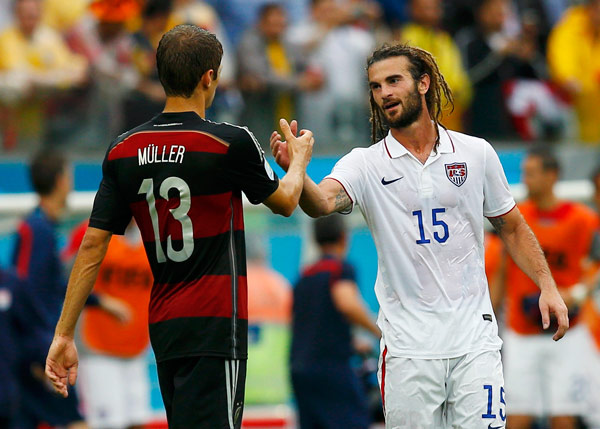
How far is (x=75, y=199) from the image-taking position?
42.0ft

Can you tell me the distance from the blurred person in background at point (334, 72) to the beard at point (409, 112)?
6.91m

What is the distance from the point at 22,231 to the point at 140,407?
249 cm

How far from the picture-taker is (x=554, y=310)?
642cm

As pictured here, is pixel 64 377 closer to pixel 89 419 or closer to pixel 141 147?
pixel 141 147

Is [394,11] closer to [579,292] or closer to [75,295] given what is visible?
[579,292]

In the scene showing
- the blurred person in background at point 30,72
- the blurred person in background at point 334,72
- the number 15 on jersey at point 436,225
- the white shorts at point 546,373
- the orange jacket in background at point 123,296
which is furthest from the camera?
the blurred person in background at point 334,72

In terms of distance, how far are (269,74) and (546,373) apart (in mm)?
4713

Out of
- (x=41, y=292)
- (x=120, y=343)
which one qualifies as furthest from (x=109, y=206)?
(x=120, y=343)

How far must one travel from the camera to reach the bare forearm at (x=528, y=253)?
6.58 m

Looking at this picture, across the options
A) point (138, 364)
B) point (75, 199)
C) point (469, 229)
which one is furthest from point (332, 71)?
point (469, 229)

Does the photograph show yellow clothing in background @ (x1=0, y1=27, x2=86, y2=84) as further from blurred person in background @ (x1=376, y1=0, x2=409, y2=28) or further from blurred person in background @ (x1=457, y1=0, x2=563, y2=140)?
blurred person in background @ (x1=457, y1=0, x2=563, y2=140)

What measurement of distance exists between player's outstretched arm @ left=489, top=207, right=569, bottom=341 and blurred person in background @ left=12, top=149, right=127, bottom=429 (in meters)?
4.50

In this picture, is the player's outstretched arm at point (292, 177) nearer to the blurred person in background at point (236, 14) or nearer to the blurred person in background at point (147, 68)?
the blurred person in background at point (147, 68)

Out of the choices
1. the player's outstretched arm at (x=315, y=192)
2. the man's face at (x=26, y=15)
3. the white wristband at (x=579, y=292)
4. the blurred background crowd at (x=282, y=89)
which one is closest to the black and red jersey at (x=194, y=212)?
the player's outstretched arm at (x=315, y=192)
